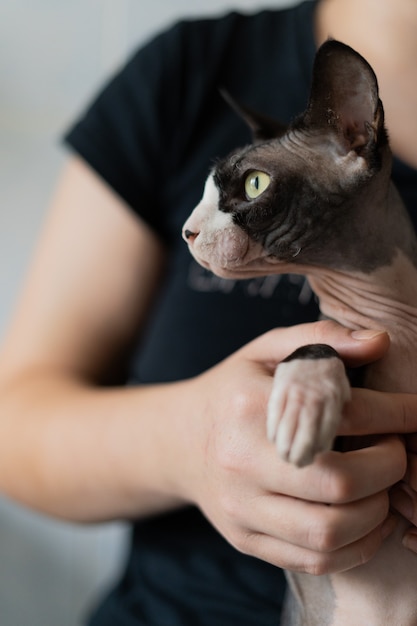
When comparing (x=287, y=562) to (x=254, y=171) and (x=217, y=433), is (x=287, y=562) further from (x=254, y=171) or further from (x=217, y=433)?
(x=254, y=171)

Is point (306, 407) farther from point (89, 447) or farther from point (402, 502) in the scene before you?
point (89, 447)

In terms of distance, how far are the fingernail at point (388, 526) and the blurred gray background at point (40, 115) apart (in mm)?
1037

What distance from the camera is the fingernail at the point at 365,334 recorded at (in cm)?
47

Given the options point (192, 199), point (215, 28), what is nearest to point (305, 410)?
point (192, 199)

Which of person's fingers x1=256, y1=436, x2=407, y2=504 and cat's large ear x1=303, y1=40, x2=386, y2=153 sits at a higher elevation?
cat's large ear x1=303, y1=40, x2=386, y2=153

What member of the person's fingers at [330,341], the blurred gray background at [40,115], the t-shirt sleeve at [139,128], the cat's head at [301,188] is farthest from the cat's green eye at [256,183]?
the blurred gray background at [40,115]

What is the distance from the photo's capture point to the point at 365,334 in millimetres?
480

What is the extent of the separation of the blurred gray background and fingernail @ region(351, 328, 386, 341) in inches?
39.8

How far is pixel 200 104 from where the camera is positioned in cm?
88

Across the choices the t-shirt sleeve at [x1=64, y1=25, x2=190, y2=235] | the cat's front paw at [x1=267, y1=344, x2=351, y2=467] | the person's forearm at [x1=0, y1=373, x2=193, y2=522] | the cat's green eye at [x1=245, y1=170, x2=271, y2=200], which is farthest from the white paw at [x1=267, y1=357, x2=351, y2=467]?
the t-shirt sleeve at [x1=64, y1=25, x2=190, y2=235]

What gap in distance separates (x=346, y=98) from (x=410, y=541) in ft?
0.91

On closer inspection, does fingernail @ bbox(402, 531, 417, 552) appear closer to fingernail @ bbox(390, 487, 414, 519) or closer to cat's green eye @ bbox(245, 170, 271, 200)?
fingernail @ bbox(390, 487, 414, 519)

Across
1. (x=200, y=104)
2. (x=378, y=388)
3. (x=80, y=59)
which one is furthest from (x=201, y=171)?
(x=80, y=59)

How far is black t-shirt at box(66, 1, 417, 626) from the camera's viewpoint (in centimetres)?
78
